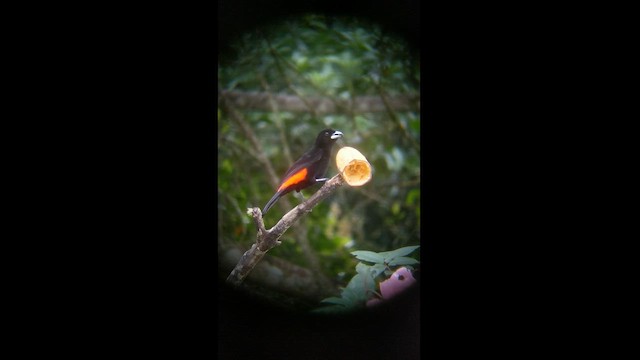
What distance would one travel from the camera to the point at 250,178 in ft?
10.4

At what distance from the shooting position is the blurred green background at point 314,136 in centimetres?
311

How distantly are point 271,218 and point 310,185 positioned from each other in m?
0.17

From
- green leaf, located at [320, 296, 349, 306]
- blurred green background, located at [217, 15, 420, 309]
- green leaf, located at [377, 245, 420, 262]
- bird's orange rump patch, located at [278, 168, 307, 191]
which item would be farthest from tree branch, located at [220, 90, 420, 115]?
green leaf, located at [320, 296, 349, 306]

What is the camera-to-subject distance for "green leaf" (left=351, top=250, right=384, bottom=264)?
3107 mm

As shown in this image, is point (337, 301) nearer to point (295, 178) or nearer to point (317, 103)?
point (295, 178)

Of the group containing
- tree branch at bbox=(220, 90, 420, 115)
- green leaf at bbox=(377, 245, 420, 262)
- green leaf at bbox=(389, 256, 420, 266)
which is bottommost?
green leaf at bbox=(389, 256, 420, 266)

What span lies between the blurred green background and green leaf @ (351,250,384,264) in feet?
0.06

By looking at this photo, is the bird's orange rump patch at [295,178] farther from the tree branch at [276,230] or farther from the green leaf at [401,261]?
the green leaf at [401,261]

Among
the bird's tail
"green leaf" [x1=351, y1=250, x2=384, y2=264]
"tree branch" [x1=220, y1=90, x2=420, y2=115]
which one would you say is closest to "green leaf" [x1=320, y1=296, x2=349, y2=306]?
"green leaf" [x1=351, y1=250, x2=384, y2=264]

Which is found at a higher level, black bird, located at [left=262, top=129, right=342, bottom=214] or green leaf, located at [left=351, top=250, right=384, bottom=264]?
black bird, located at [left=262, top=129, right=342, bottom=214]

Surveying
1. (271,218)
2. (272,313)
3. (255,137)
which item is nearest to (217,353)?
(272,313)

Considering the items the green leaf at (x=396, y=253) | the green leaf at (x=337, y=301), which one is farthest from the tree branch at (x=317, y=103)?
the green leaf at (x=337, y=301)

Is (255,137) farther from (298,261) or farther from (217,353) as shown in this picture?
(217,353)

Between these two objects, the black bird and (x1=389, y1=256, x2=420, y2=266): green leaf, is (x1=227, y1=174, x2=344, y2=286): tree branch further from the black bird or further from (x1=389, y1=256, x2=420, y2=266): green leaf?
(x1=389, y1=256, x2=420, y2=266): green leaf
